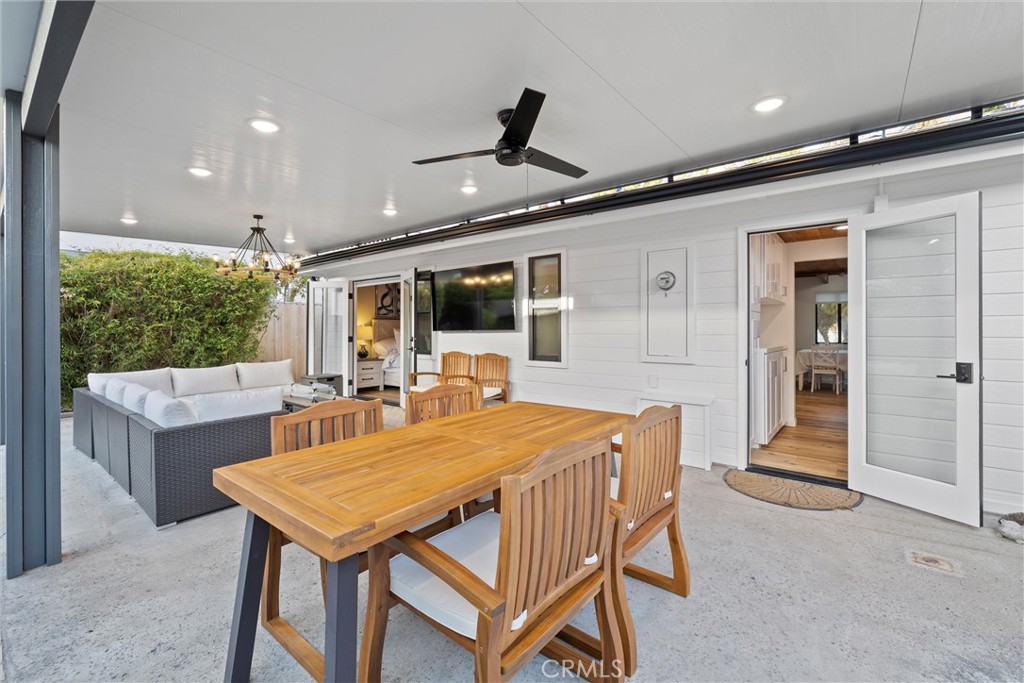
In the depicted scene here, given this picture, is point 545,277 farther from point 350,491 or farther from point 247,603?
point 247,603

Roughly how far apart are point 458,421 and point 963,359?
316 centimetres

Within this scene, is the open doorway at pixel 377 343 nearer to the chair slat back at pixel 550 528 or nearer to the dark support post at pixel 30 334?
the dark support post at pixel 30 334

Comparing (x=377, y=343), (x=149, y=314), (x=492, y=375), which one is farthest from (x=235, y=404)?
(x=377, y=343)

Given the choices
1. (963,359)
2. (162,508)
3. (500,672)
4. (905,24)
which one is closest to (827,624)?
(500,672)

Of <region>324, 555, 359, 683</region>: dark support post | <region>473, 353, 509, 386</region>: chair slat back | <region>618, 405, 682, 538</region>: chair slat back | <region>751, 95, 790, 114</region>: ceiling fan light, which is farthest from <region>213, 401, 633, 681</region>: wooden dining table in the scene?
<region>473, 353, 509, 386</region>: chair slat back

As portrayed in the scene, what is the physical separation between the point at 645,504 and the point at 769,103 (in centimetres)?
248

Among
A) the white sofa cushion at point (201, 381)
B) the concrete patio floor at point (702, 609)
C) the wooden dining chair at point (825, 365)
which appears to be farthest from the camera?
the wooden dining chair at point (825, 365)

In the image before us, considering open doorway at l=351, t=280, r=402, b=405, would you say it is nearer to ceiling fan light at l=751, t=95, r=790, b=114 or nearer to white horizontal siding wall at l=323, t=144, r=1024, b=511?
white horizontal siding wall at l=323, t=144, r=1024, b=511

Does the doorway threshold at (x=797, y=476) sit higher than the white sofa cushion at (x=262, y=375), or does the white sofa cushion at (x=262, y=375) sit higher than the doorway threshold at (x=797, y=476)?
the white sofa cushion at (x=262, y=375)

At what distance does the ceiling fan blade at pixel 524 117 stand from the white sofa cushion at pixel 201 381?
14.0 ft

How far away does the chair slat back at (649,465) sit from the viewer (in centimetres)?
169

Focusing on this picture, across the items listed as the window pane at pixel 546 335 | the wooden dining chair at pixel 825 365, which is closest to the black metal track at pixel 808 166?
the window pane at pixel 546 335

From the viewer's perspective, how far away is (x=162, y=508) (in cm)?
287

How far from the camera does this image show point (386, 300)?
9.82m
